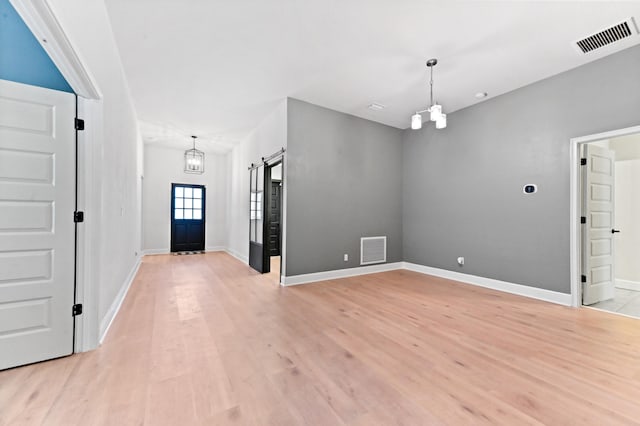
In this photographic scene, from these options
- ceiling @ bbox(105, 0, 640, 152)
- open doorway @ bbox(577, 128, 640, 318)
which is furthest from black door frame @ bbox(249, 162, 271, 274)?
open doorway @ bbox(577, 128, 640, 318)

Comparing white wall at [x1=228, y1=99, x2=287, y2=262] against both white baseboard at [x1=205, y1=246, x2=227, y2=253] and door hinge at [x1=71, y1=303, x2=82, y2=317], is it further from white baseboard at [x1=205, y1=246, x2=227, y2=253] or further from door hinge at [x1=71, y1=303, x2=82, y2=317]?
door hinge at [x1=71, y1=303, x2=82, y2=317]

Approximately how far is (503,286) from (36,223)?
5.46 metres

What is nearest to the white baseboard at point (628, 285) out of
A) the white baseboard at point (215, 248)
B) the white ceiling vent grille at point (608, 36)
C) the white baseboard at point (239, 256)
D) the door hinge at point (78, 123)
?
the white ceiling vent grille at point (608, 36)

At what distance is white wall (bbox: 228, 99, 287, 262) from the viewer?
15.1 ft

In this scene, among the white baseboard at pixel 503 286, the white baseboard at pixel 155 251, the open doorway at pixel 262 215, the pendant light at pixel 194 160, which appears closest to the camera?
the white baseboard at pixel 503 286

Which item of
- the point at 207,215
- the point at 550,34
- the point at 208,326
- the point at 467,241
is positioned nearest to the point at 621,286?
the point at 467,241

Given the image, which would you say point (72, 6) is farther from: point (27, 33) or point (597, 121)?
point (597, 121)

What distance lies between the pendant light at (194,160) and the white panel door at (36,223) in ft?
16.3

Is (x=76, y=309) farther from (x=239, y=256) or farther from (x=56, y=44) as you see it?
(x=239, y=256)

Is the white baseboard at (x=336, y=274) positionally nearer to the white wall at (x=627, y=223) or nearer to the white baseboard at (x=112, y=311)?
the white baseboard at (x=112, y=311)

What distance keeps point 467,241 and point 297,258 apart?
2961 mm

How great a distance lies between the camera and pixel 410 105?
176 inches

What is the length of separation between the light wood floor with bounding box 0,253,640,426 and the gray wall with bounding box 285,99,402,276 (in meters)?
1.33

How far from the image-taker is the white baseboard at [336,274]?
423cm
